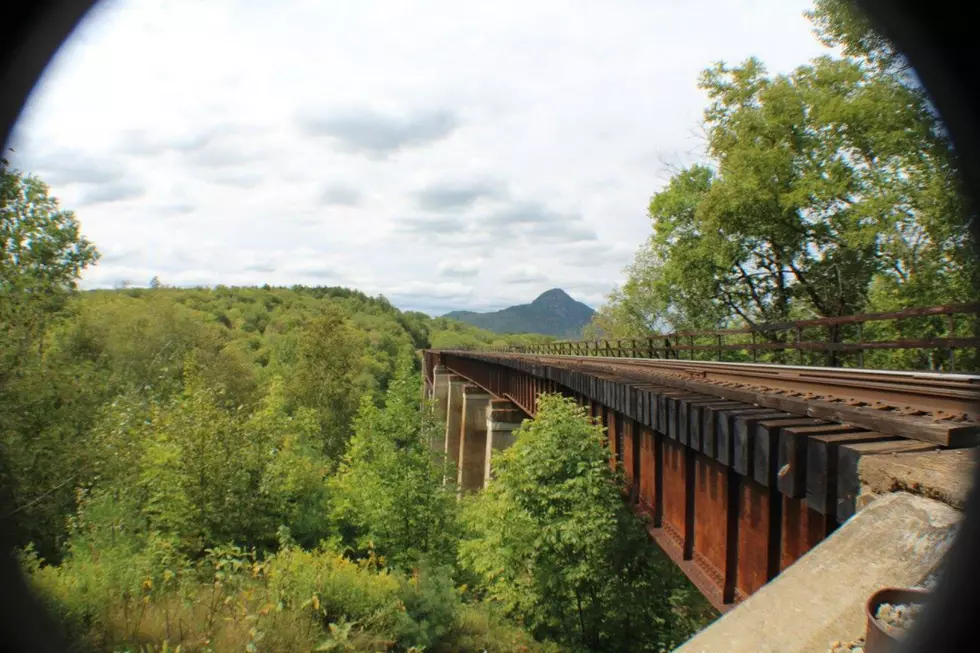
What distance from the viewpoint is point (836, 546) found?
250 cm

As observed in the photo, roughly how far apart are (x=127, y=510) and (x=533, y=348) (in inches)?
1042

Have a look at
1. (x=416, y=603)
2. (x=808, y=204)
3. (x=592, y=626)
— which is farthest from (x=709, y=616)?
(x=808, y=204)

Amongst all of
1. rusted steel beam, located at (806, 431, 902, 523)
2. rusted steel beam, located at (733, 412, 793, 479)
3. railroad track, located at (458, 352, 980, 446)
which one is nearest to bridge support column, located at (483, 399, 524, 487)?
railroad track, located at (458, 352, 980, 446)

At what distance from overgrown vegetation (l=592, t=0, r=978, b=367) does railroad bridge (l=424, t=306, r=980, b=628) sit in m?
8.35

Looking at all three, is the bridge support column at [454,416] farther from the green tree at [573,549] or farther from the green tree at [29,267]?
the green tree at [29,267]

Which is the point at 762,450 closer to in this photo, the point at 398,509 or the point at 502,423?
the point at 398,509

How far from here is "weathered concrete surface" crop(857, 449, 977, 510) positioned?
227 cm

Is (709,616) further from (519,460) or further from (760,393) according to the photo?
(760,393)

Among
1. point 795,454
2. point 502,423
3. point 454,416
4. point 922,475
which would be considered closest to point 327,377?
point 454,416

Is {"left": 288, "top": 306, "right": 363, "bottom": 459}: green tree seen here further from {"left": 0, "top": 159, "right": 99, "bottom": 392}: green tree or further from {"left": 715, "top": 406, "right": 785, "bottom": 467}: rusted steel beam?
{"left": 715, "top": 406, "right": 785, "bottom": 467}: rusted steel beam

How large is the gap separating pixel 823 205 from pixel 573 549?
18887 mm

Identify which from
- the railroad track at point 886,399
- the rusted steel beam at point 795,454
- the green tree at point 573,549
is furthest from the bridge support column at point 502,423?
the rusted steel beam at point 795,454

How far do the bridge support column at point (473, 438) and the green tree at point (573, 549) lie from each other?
52.1 feet

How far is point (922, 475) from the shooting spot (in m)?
2.40
